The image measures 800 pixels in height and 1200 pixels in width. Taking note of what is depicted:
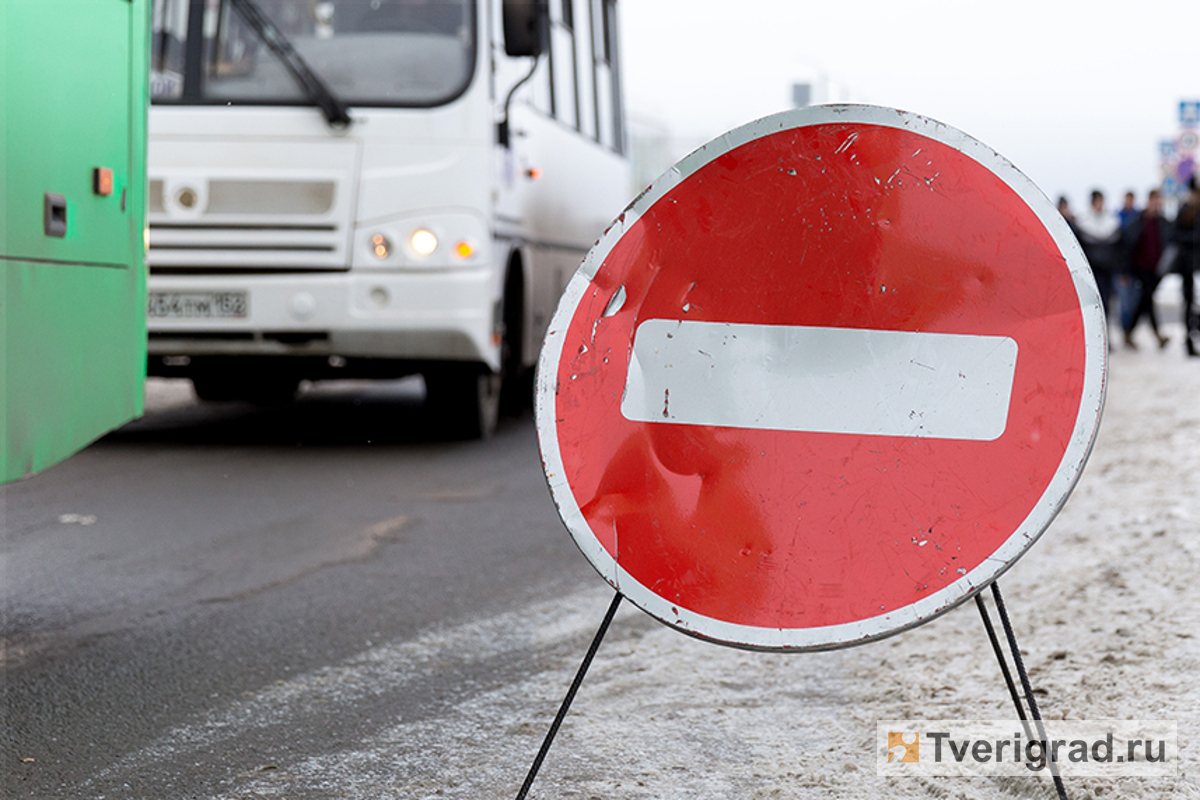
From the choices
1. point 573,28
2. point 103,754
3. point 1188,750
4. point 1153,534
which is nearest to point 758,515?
point 1188,750

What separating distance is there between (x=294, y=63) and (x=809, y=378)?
20.5ft

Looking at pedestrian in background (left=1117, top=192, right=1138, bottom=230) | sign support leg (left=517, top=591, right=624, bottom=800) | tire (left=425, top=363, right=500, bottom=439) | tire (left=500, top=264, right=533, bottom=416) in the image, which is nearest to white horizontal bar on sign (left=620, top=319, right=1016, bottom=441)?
sign support leg (left=517, top=591, right=624, bottom=800)

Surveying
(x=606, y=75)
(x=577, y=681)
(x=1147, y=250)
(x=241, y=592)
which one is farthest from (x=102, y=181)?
(x=1147, y=250)

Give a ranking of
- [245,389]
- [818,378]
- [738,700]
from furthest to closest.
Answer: [245,389] < [738,700] < [818,378]

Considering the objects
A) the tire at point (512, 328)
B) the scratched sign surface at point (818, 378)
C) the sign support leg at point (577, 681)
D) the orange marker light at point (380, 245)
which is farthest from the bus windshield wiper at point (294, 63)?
the sign support leg at point (577, 681)

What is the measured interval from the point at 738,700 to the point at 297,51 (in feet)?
18.5

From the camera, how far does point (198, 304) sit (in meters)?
8.27

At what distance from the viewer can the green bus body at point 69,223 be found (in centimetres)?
364

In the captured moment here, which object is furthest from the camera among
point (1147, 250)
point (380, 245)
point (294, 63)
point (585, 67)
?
point (1147, 250)

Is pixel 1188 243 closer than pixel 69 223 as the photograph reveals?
No

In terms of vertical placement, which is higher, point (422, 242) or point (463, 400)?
point (422, 242)

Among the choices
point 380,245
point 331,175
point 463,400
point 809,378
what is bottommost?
point 463,400

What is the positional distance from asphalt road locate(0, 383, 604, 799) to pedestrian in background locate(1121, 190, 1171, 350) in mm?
10737

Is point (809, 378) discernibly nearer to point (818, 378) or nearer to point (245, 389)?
point (818, 378)
